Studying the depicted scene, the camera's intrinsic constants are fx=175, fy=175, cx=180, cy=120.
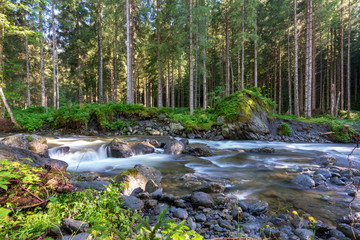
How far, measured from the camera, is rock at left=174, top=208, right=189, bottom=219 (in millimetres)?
3045

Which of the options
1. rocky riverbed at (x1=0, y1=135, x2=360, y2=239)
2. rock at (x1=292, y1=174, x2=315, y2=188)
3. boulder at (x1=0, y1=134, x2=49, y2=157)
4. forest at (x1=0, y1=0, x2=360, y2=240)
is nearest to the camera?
forest at (x1=0, y1=0, x2=360, y2=240)

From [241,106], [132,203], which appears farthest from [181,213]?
[241,106]

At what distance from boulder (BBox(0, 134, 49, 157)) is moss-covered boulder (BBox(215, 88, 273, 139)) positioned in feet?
33.8

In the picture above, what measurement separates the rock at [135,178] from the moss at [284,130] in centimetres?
1176

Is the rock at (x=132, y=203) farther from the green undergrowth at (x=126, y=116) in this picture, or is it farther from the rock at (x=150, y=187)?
the green undergrowth at (x=126, y=116)

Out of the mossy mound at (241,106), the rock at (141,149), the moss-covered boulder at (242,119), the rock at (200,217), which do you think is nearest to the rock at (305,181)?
the rock at (200,217)

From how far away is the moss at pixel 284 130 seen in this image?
1330 cm

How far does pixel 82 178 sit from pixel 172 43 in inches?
661

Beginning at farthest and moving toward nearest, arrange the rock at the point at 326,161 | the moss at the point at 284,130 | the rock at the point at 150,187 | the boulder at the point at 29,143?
1. the moss at the point at 284,130
2. the rock at the point at 326,161
3. the boulder at the point at 29,143
4. the rock at the point at 150,187

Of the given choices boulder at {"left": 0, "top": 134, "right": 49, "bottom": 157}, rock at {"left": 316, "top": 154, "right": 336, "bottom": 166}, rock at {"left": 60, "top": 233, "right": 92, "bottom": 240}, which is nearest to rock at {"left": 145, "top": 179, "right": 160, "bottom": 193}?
rock at {"left": 60, "top": 233, "right": 92, "bottom": 240}

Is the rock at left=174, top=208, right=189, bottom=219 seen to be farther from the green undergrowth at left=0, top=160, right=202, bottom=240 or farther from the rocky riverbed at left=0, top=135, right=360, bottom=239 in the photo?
the green undergrowth at left=0, top=160, right=202, bottom=240

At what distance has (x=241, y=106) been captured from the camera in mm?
12594

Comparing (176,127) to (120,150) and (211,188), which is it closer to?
(120,150)

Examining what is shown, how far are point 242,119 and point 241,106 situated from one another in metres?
0.97
